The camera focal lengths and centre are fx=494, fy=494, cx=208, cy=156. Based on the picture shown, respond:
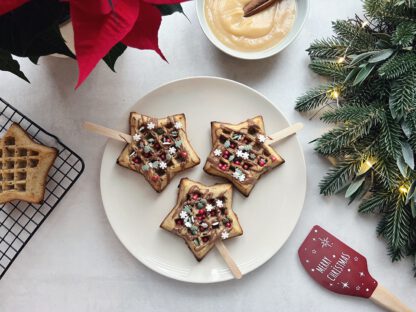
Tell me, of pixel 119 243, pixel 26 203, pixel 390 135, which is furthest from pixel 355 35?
pixel 26 203

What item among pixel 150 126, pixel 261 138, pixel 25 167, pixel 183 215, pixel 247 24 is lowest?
pixel 25 167

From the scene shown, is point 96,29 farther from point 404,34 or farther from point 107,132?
point 404,34

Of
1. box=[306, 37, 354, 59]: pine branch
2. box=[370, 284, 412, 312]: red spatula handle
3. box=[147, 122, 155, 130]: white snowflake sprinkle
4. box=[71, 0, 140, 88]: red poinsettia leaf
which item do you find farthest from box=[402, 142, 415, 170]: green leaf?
box=[71, 0, 140, 88]: red poinsettia leaf

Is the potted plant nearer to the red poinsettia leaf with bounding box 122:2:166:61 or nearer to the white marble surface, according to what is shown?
the red poinsettia leaf with bounding box 122:2:166:61

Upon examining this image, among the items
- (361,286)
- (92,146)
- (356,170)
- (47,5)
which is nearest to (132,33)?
(47,5)

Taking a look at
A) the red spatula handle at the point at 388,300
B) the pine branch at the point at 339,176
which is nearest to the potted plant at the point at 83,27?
the pine branch at the point at 339,176

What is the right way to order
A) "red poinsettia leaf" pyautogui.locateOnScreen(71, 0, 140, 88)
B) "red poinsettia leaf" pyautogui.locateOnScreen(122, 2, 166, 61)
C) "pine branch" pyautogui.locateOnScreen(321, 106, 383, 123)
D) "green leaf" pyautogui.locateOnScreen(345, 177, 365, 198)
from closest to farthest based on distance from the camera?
1. "red poinsettia leaf" pyautogui.locateOnScreen(71, 0, 140, 88)
2. "red poinsettia leaf" pyautogui.locateOnScreen(122, 2, 166, 61)
3. "pine branch" pyautogui.locateOnScreen(321, 106, 383, 123)
4. "green leaf" pyautogui.locateOnScreen(345, 177, 365, 198)

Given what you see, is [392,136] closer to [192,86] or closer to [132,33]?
[192,86]
